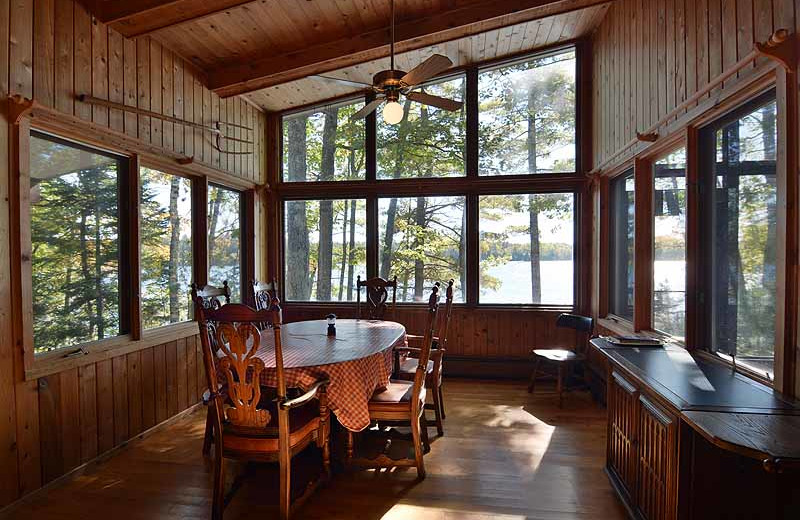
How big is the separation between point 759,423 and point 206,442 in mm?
3120

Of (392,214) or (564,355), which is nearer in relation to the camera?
(564,355)

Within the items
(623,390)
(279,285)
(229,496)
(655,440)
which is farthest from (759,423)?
(279,285)

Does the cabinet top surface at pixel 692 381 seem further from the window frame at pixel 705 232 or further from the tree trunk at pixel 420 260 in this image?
the tree trunk at pixel 420 260

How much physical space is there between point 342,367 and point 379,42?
9.70 feet

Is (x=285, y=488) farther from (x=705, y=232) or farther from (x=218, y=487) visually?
(x=705, y=232)

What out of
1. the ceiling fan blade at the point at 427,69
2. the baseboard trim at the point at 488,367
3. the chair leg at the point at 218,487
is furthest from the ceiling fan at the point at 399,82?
the baseboard trim at the point at 488,367

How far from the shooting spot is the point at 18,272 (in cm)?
229

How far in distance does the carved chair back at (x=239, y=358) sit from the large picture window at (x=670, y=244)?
8.64ft

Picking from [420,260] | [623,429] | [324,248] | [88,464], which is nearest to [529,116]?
[420,260]

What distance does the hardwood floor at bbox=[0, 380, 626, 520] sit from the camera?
2.24 metres

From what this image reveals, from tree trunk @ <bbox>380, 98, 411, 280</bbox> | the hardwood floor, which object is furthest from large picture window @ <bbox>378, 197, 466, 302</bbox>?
the hardwood floor

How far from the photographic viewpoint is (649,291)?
3297 millimetres

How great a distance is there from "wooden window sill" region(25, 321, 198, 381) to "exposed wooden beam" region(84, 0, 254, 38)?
2.21m

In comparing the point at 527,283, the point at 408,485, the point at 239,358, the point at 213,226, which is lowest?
the point at 408,485
